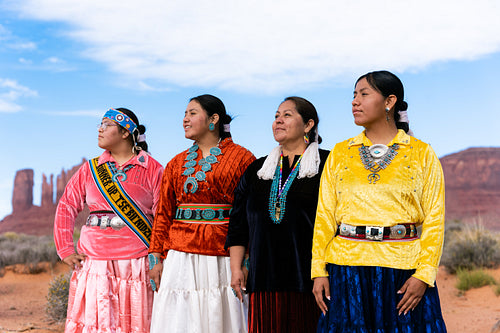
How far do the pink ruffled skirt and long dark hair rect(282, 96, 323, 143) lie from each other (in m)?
1.93

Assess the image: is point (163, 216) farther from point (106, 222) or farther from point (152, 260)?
point (106, 222)

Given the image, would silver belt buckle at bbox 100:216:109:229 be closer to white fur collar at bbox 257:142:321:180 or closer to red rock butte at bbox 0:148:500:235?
white fur collar at bbox 257:142:321:180

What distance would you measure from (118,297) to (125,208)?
2.62 feet

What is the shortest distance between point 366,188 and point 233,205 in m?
Answer: 1.25

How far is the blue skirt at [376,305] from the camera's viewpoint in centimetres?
324

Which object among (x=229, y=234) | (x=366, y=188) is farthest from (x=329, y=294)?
(x=229, y=234)

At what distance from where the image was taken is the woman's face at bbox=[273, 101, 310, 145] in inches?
160

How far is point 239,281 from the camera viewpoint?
13.5 feet

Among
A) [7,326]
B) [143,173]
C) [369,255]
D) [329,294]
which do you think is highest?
[143,173]

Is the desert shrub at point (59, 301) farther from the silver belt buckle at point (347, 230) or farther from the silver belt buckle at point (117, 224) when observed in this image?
the silver belt buckle at point (347, 230)

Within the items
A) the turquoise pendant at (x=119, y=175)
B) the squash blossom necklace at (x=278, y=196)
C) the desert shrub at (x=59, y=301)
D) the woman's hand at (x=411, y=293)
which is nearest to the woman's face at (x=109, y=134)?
the turquoise pendant at (x=119, y=175)

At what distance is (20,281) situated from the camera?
642 inches

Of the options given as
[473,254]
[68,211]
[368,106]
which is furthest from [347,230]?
[473,254]

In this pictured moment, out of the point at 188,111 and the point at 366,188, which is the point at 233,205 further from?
the point at 366,188
